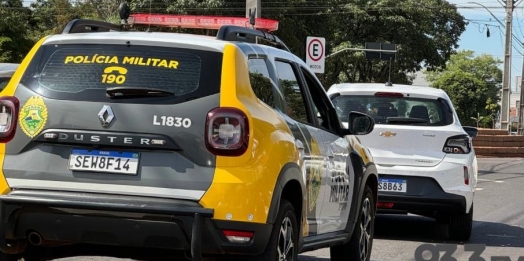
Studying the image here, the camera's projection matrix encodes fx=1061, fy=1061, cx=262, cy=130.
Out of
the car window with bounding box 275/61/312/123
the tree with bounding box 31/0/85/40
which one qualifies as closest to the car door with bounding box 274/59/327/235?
the car window with bounding box 275/61/312/123

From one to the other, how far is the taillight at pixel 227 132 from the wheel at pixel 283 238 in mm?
551

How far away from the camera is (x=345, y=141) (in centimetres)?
829

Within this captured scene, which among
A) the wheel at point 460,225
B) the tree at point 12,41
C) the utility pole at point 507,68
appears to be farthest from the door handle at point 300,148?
the utility pole at point 507,68

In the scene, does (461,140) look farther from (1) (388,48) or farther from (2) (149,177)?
(1) (388,48)

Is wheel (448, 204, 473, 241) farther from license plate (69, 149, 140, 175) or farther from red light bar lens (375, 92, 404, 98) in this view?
license plate (69, 149, 140, 175)

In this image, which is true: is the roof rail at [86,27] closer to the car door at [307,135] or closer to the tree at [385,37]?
the car door at [307,135]

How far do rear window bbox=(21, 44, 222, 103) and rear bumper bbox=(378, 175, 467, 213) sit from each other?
5.44m

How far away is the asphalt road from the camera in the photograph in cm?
1027

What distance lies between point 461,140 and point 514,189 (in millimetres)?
10160

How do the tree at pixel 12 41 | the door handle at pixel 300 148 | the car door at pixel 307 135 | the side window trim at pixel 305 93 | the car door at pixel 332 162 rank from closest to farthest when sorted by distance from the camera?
the door handle at pixel 300 148, the car door at pixel 307 135, the side window trim at pixel 305 93, the car door at pixel 332 162, the tree at pixel 12 41

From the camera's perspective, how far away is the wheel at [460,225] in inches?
457

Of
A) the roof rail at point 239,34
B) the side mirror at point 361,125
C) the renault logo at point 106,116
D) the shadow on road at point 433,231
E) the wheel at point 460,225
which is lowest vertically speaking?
the shadow on road at point 433,231

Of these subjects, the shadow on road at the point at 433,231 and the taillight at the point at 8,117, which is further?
the shadow on road at the point at 433,231

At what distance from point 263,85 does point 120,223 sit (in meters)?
1.30
